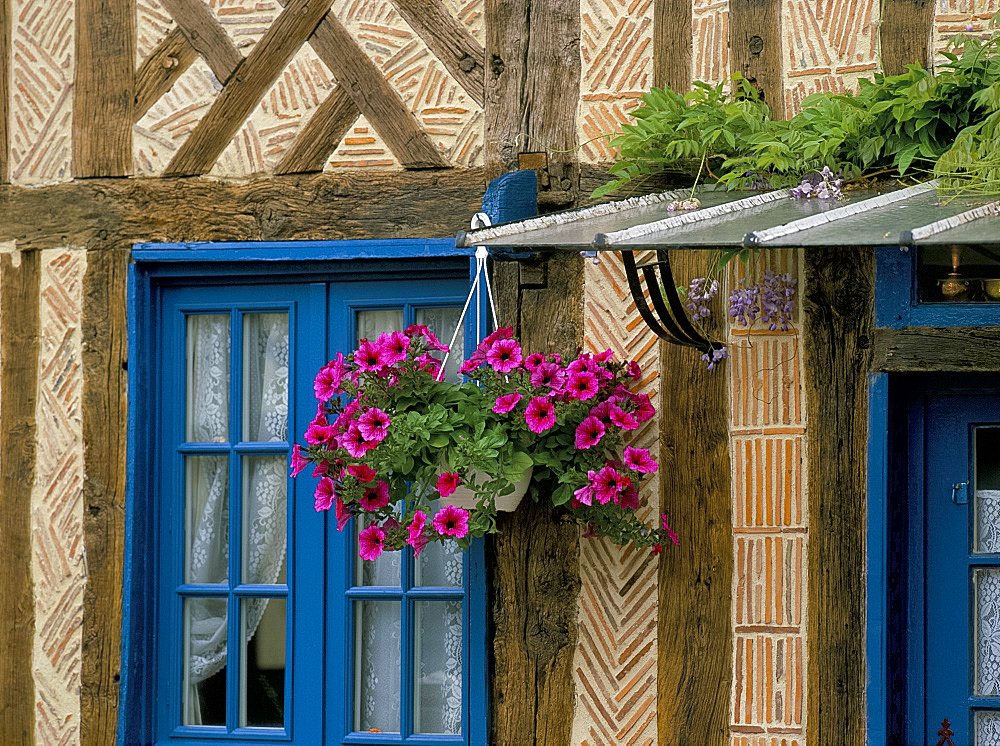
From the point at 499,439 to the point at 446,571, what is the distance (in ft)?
2.62

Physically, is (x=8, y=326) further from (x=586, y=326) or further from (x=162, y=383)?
(x=586, y=326)

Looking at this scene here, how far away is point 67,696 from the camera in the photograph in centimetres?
484

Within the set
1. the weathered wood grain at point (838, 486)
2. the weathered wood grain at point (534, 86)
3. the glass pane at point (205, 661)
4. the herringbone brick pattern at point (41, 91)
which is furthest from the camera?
A: the herringbone brick pattern at point (41, 91)

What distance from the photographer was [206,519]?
4.92 meters

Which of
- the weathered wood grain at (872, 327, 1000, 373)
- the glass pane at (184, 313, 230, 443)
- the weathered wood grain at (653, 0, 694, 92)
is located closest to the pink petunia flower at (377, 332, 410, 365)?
the glass pane at (184, 313, 230, 443)

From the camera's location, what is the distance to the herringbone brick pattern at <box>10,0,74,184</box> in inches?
196

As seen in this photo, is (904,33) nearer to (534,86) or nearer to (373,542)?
(534,86)

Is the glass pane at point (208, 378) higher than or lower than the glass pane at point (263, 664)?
higher

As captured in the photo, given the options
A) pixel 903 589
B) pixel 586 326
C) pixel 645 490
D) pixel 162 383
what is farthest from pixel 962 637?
pixel 162 383

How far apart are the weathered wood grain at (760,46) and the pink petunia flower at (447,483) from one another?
1.62 m

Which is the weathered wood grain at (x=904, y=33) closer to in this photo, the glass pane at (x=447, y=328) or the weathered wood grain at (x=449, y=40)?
the weathered wood grain at (x=449, y=40)

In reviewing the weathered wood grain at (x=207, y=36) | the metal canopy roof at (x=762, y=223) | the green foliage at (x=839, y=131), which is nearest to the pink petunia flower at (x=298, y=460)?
the metal canopy roof at (x=762, y=223)

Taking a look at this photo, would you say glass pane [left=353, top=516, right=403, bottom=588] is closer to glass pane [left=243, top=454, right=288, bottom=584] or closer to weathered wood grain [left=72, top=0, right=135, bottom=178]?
glass pane [left=243, top=454, right=288, bottom=584]

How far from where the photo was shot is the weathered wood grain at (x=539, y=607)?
450 centimetres
